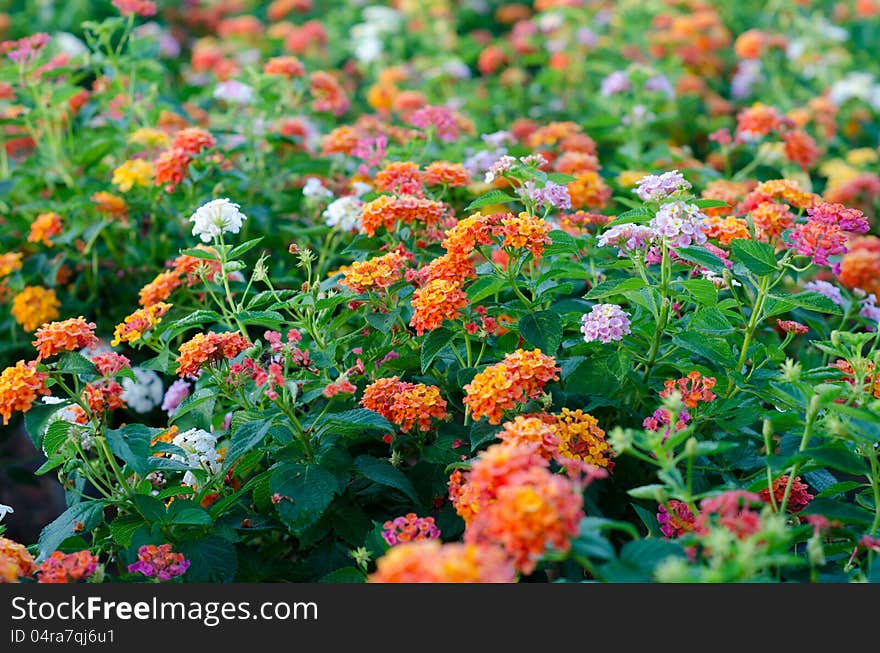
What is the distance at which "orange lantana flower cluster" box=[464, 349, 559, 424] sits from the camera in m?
1.69

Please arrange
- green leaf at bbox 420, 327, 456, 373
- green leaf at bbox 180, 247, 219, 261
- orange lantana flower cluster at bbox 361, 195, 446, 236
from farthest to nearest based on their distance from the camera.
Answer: orange lantana flower cluster at bbox 361, 195, 446, 236, green leaf at bbox 180, 247, 219, 261, green leaf at bbox 420, 327, 456, 373

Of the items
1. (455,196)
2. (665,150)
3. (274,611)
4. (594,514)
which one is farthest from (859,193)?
(274,611)

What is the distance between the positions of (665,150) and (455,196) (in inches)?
33.0

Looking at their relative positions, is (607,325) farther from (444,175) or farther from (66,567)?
(66,567)

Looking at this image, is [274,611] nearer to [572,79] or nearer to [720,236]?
[720,236]

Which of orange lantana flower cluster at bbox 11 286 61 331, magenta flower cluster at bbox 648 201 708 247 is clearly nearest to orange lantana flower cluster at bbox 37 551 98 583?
magenta flower cluster at bbox 648 201 708 247

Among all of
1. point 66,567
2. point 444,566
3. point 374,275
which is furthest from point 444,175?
point 444,566

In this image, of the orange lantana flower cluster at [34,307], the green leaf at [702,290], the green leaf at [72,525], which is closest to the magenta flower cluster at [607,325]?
the green leaf at [702,290]

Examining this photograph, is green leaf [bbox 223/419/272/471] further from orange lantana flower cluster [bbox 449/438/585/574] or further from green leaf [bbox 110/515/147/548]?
orange lantana flower cluster [bbox 449/438/585/574]

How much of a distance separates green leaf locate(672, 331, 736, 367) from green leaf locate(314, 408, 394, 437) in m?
0.55

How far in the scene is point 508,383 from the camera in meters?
1.68

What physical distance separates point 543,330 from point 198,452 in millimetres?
697

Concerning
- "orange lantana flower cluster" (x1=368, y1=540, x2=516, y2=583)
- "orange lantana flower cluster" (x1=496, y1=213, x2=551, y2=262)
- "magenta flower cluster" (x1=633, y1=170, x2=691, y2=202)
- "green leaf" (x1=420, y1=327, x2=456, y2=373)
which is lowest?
"green leaf" (x1=420, y1=327, x2=456, y2=373)

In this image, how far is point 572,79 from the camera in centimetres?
454
